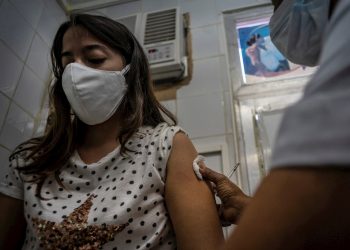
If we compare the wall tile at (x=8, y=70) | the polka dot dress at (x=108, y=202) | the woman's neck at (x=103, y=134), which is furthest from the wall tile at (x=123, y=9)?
the polka dot dress at (x=108, y=202)

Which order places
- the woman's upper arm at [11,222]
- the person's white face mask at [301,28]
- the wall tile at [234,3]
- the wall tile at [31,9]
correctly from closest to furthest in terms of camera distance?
the person's white face mask at [301,28]
the woman's upper arm at [11,222]
the wall tile at [31,9]
the wall tile at [234,3]

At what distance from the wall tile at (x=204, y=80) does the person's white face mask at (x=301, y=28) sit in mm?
750

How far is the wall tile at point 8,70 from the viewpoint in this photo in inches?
50.1

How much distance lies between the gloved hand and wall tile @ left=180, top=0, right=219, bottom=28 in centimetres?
108

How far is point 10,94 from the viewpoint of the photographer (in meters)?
1.31

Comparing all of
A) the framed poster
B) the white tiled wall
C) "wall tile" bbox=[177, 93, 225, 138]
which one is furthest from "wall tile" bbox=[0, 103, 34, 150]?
the framed poster

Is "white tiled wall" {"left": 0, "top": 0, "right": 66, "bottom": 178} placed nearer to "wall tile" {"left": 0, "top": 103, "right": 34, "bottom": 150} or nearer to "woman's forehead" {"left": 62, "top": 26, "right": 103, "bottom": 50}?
"wall tile" {"left": 0, "top": 103, "right": 34, "bottom": 150}

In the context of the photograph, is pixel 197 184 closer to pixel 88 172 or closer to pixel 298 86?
pixel 88 172

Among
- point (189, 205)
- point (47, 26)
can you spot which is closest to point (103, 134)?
point (189, 205)

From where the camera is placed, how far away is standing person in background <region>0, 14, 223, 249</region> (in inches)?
27.3

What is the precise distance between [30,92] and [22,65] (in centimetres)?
13

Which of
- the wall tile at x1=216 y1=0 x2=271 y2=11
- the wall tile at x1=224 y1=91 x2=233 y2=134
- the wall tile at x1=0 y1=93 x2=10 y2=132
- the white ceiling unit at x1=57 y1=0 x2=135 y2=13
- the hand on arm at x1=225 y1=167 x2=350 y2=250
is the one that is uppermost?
the white ceiling unit at x1=57 y1=0 x2=135 y2=13

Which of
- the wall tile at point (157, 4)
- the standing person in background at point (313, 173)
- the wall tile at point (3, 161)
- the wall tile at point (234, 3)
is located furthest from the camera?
the wall tile at point (157, 4)

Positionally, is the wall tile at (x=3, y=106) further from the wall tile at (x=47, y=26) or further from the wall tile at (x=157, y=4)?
the wall tile at (x=157, y=4)
